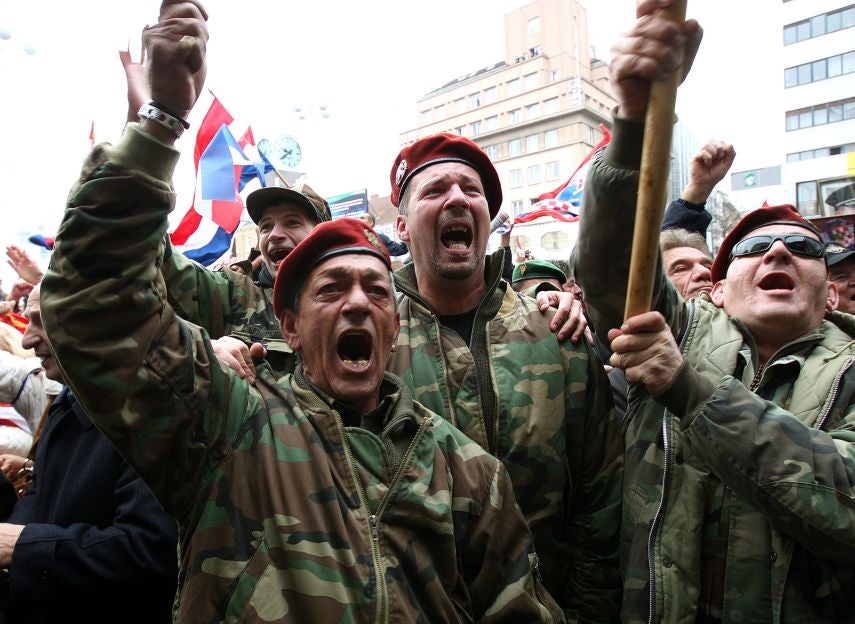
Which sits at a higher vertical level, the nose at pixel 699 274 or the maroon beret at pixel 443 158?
the maroon beret at pixel 443 158

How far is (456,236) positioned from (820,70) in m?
45.1

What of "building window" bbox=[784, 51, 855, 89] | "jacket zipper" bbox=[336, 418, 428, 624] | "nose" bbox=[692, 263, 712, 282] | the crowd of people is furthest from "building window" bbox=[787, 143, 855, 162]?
"jacket zipper" bbox=[336, 418, 428, 624]

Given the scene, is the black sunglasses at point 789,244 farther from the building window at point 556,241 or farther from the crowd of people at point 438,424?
the building window at point 556,241

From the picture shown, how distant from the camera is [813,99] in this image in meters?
38.5

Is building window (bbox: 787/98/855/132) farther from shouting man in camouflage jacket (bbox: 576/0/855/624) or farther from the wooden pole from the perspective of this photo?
the wooden pole

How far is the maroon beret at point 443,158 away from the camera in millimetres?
2803

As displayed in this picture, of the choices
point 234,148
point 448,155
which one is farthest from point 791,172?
point 448,155

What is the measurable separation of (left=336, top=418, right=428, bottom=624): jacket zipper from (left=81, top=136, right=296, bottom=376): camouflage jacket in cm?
113

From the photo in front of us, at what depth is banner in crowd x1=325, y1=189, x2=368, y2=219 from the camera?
47.3ft

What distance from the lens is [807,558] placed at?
6.60ft

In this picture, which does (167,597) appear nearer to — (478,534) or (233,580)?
(233,580)

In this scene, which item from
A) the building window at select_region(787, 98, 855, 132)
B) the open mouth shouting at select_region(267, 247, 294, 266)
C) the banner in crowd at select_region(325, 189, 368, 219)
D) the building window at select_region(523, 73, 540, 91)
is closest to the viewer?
the open mouth shouting at select_region(267, 247, 294, 266)

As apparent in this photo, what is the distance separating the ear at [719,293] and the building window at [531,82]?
2784 inches

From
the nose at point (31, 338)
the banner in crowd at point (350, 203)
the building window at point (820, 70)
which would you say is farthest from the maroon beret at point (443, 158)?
the building window at point (820, 70)
